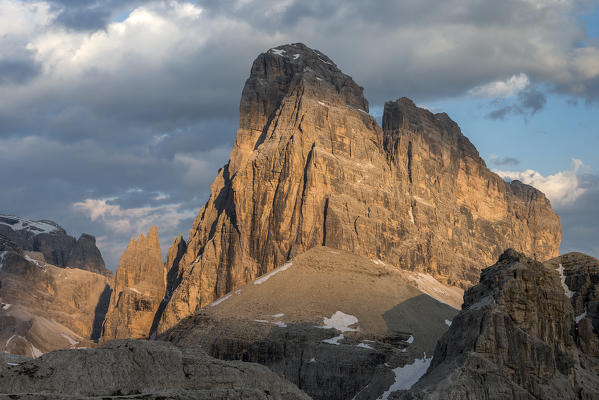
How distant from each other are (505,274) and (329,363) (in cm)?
5550

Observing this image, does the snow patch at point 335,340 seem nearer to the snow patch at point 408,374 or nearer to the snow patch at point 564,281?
the snow patch at point 408,374

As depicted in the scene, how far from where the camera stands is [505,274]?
437 ft

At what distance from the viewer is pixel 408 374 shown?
162500 millimetres

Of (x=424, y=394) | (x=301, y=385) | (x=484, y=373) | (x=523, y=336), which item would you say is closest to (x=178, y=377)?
(x=424, y=394)

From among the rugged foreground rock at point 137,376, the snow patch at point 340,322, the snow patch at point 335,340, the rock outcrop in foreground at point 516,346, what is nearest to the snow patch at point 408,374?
the rock outcrop in foreground at point 516,346

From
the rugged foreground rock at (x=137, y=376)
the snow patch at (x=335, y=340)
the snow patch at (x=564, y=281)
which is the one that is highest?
the snow patch at (x=564, y=281)

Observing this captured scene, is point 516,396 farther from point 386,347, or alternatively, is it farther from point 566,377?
point 386,347

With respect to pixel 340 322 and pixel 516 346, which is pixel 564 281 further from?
pixel 340 322

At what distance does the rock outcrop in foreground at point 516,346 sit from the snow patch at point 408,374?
60.0ft

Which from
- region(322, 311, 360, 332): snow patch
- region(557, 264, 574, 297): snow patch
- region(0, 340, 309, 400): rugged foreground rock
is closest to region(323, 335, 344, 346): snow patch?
region(322, 311, 360, 332): snow patch

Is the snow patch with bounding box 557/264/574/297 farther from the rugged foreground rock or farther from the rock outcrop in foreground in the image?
the rugged foreground rock

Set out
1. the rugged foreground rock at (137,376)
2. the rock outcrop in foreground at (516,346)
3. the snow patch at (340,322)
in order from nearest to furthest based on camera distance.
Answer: the rugged foreground rock at (137,376) → the rock outcrop in foreground at (516,346) → the snow patch at (340,322)

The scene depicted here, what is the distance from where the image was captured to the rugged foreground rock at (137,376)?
79331mm

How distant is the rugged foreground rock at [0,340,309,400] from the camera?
3123 inches
